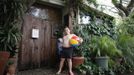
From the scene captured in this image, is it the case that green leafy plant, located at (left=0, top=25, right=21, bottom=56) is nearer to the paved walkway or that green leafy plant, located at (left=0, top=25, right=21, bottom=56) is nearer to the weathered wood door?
the paved walkway

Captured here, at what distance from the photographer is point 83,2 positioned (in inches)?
325

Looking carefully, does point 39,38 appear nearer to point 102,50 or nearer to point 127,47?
point 102,50

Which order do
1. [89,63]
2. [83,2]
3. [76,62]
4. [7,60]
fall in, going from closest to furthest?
[7,60], [76,62], [89,63], [83,2]

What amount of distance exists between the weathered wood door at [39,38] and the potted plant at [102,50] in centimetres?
161

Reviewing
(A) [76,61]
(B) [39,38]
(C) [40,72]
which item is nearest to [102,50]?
(A) [76,61]

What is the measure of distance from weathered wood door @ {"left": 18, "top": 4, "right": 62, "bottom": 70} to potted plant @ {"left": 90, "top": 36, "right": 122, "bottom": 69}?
1614mm

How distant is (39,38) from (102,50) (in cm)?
256

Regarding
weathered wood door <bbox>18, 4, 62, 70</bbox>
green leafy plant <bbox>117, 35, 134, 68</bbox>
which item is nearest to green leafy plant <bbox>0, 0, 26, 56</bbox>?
weathered wood door <bbox>18, 4, 62, 70</bbox>

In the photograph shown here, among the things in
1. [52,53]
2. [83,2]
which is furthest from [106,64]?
[83,2]

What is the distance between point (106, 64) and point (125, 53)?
1472 mm

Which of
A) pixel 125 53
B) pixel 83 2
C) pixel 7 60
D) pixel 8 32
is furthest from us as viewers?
pixel 125 53

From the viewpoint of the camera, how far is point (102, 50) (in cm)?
805

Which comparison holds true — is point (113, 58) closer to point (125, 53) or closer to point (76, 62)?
point (125, 53)

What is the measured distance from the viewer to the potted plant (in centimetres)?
777
